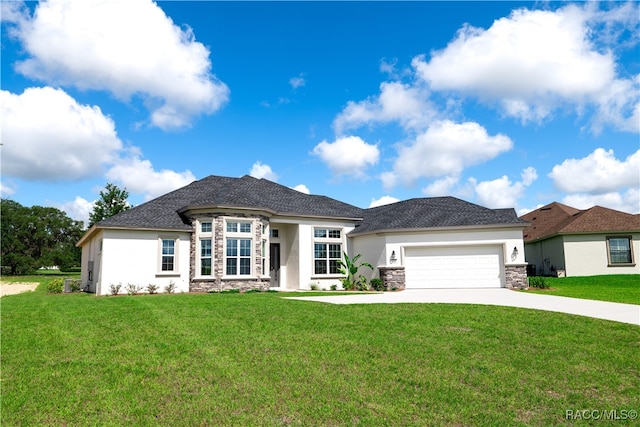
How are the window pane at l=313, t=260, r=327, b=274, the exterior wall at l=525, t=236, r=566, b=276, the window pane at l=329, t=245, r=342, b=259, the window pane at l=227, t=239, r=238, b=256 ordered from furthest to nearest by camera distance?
the exterior wall at l=525, t=236, r=566, b=276, the window pane at l=329, t=245, r=342, b=259, the window pane at l=313, t=260, r=327, b=274, the window pane at l=227, t=239, r=238, b=256

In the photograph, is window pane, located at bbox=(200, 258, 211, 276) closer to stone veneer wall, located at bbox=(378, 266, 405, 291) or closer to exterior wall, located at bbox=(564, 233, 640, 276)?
stone veneer wall, located at bbox=(378, 266, 405, 291)

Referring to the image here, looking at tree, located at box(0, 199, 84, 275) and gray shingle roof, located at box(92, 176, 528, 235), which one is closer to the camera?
gray shingle roof, located at box(92, 176, 528, 235)

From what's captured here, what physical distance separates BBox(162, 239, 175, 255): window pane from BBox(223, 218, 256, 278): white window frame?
8.40ft

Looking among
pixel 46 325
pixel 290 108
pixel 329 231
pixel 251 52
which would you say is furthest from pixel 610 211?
pixel 46 325

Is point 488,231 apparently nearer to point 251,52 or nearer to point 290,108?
point 290,108

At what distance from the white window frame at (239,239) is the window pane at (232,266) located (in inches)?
1.8

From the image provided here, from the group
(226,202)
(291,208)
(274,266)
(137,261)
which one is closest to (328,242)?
(291,208)

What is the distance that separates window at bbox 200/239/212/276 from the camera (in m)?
19.5

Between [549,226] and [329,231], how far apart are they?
16.9 m

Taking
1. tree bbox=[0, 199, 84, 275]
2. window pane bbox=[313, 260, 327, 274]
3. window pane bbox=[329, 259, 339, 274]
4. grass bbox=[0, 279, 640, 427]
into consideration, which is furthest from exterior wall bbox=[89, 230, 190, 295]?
tree bbox=[0, 199, 84, 275]

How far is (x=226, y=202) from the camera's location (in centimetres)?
1952

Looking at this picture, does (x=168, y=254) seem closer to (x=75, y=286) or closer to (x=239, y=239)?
(x=239, y=239)

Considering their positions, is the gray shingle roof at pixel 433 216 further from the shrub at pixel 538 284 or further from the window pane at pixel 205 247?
the window pane at pixel 205 247

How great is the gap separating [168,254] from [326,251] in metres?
8.35
